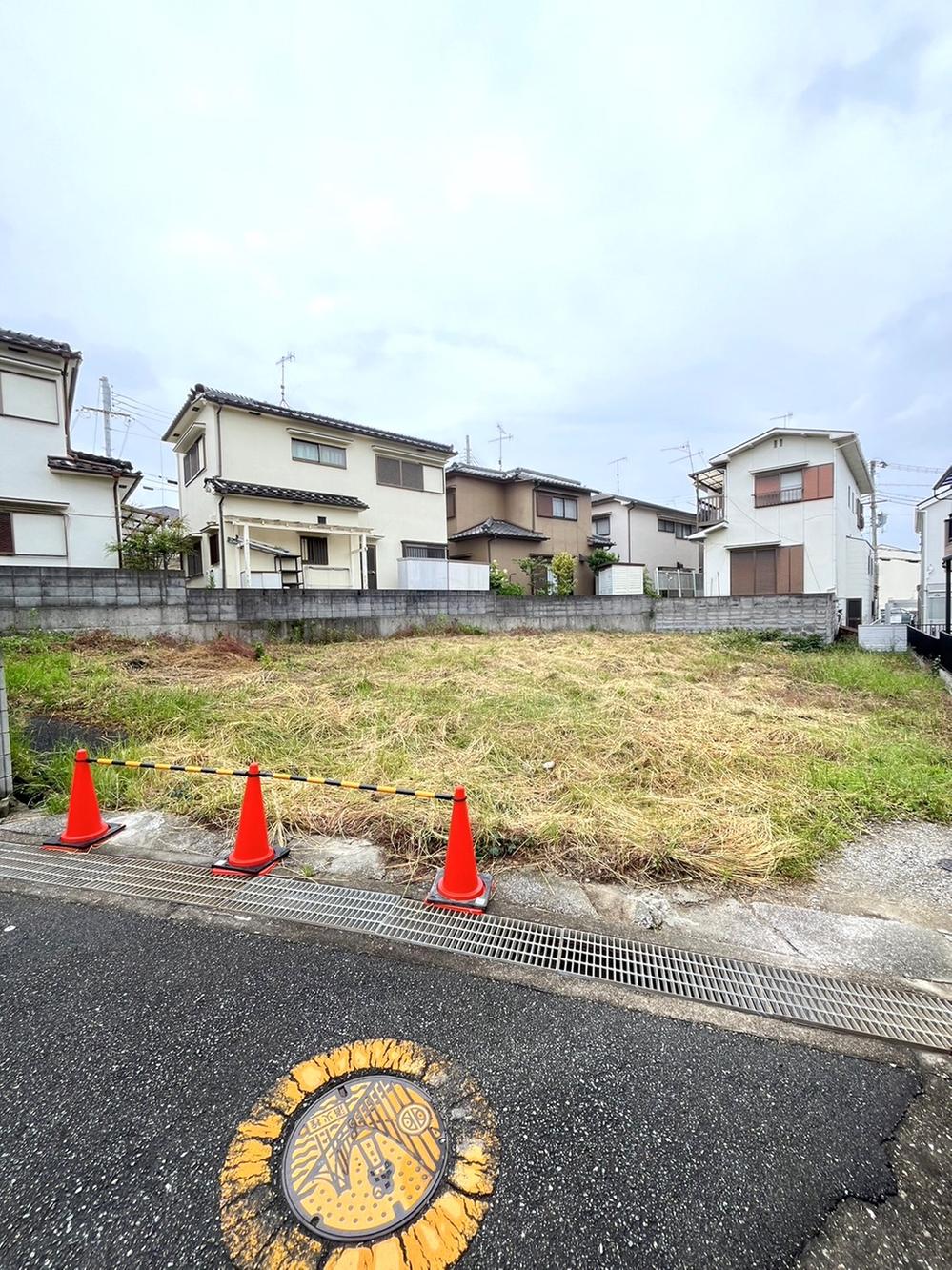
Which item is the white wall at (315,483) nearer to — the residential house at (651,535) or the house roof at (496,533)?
the house roof at (496,533)

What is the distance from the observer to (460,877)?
8.67ft

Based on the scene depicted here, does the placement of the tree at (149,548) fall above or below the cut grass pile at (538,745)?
above

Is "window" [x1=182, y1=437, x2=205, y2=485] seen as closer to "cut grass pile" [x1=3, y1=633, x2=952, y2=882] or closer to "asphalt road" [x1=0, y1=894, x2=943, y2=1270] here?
"cut grass pile" [x1=3, y1=633, x2=952, y2=882]

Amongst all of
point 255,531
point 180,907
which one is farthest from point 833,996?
point 255,531

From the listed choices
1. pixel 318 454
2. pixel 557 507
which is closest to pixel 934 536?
pixel 557 507

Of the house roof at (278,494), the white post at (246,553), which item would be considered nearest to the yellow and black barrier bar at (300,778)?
the white post at (246,553)

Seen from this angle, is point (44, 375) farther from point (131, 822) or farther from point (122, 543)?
point (131, 822)

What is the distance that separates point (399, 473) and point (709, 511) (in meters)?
14.4

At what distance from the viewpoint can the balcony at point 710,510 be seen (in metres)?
22.0

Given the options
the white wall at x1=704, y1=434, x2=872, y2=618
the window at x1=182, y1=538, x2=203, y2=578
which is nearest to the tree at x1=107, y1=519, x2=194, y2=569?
the window at x1=182, y1=538, x2=203, y2=578

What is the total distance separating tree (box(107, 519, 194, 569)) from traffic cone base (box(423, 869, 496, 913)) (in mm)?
13530

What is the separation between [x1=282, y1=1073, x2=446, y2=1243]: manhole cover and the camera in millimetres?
1277

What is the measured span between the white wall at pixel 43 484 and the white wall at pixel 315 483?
8.80 ft

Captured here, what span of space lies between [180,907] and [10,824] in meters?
1.90
